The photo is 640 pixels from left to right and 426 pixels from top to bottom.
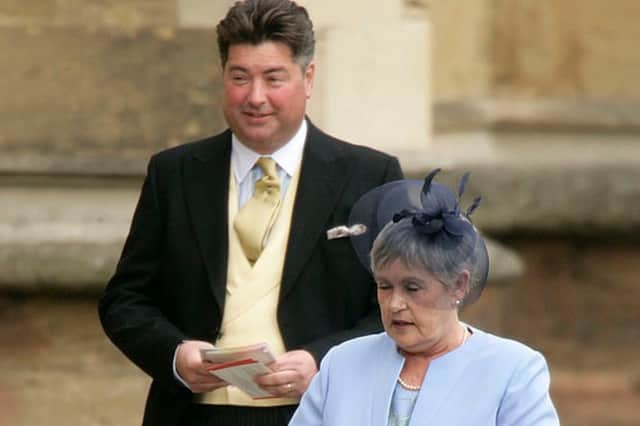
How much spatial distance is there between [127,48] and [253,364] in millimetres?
2690

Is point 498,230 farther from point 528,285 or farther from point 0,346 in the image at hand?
point 0,346

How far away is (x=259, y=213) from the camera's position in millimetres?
4570

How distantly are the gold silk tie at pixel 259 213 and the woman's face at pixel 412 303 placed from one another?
0.74 m

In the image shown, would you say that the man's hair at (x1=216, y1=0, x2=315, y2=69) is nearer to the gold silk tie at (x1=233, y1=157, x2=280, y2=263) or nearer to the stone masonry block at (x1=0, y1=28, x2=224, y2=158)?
the gold silk tie at (x1=233, y1=157, x2=280, y2=263)

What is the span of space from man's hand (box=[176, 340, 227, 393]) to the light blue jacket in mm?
469

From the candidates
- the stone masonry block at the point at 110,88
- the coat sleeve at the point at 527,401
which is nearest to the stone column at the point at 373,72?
the stone masonry block at the point at 110,88

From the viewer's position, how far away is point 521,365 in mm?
3836

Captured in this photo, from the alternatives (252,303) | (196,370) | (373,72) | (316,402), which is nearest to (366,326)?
(252,303)

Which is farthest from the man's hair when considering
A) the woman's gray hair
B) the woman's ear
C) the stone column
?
the stone column

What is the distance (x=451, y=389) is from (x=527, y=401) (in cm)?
14

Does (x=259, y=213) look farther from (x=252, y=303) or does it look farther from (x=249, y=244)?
(x=252, y=303)

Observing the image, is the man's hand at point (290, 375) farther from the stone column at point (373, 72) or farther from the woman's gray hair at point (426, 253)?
the stone column at point (373, 72)

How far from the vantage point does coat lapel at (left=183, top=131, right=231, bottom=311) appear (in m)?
4.55

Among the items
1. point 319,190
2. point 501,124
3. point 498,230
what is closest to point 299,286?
point 319,190
